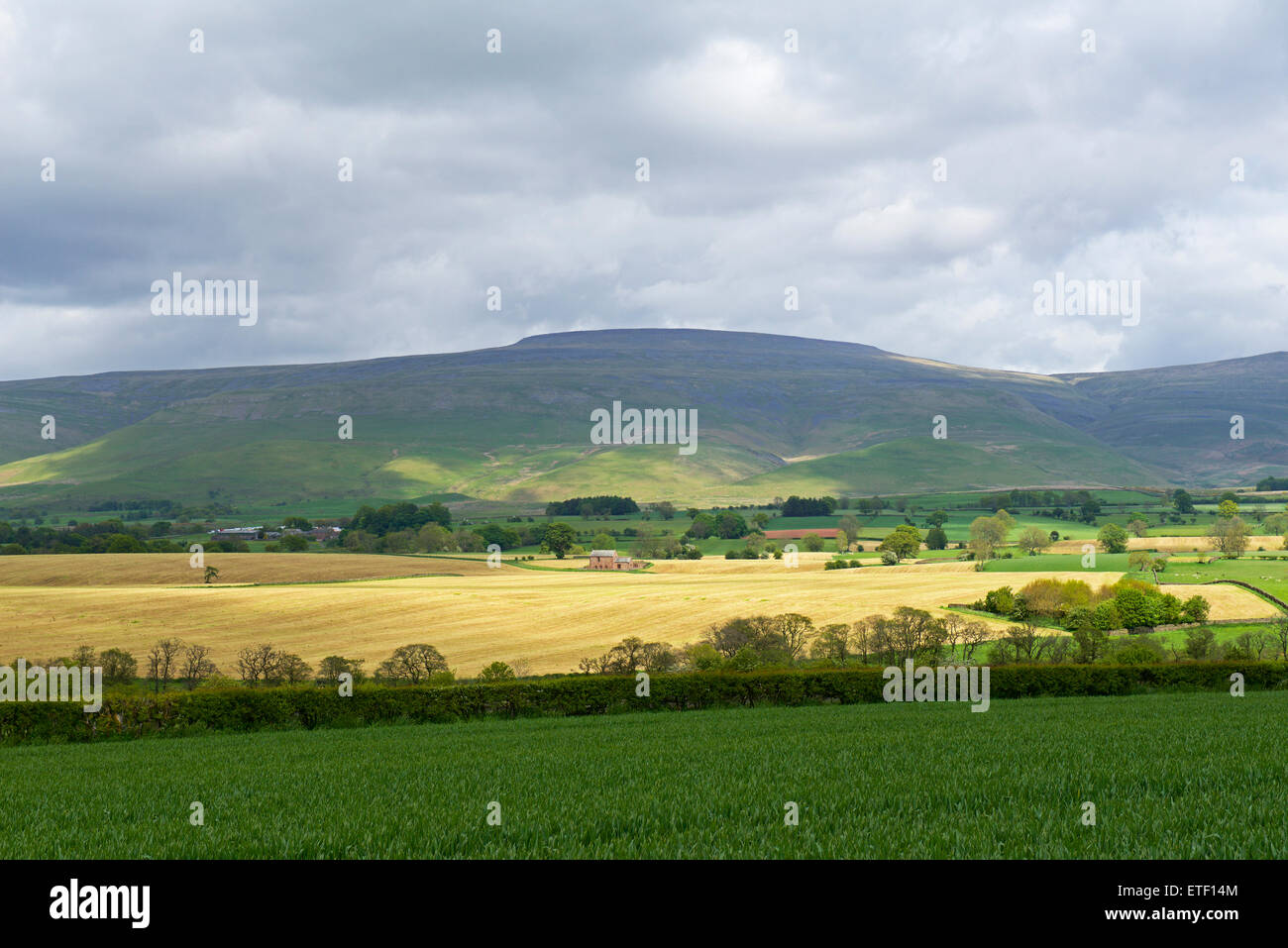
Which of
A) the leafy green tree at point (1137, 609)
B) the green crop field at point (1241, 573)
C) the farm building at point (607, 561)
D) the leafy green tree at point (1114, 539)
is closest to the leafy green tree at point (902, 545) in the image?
the leafy green tree at point (1114, 539)

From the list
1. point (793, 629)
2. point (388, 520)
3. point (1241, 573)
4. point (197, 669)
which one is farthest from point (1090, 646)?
point (388, 520)

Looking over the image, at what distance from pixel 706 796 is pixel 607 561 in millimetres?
125962

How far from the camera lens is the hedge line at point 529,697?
3428 cm

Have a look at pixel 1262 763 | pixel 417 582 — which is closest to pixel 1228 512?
pixel 417 582

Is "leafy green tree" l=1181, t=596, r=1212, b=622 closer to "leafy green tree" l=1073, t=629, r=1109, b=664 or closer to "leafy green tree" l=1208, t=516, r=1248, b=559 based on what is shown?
"leafy green tree" l=1073, t=629, r=1109, b=664

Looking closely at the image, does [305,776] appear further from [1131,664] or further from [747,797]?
[1131,664]

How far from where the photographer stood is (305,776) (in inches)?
658

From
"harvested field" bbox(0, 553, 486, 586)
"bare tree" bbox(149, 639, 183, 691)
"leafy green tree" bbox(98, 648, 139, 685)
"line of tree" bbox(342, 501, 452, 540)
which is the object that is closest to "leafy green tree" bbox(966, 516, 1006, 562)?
"harvested field" bbox(0, 553, 486, 586)

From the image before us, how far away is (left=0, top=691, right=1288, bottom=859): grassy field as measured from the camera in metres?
9.50

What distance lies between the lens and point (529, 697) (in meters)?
39.4
